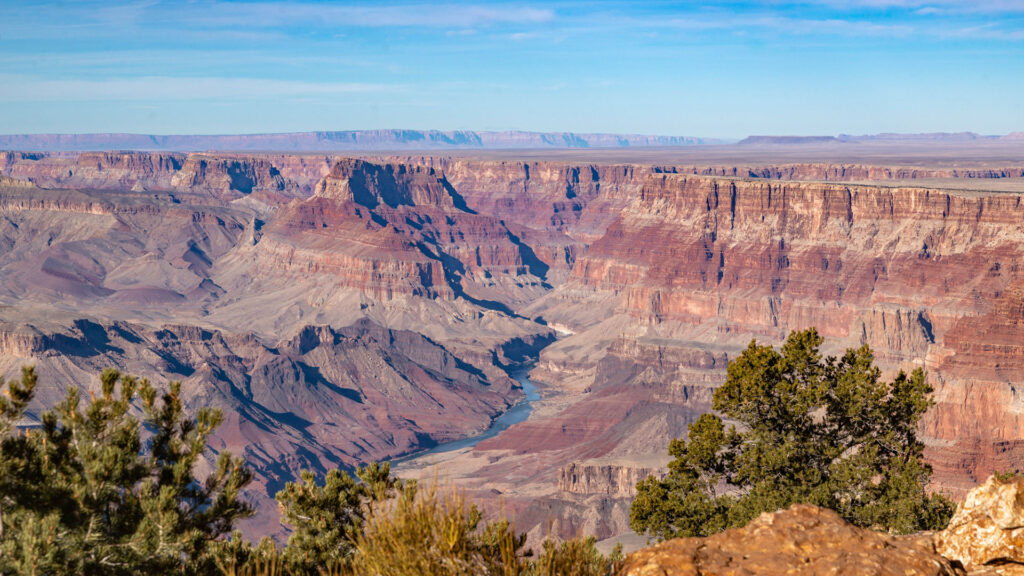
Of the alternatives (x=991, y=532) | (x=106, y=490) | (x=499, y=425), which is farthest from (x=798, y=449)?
(x=499, y=425)

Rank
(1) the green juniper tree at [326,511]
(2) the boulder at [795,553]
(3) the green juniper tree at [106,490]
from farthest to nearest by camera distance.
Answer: (1) the green juniper tree at [326,511] → (3) the green juniper tree at [106,490] → (2) the boulder at [795,553]

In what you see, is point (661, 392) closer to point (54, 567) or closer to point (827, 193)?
point (827, 193)

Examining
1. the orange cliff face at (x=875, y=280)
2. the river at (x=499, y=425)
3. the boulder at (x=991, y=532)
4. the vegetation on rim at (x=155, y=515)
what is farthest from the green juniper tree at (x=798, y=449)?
the river at (x=499, y=425)

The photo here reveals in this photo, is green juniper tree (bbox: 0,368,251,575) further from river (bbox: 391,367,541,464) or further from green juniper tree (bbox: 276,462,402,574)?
river (bbox: 391,367,541,464)

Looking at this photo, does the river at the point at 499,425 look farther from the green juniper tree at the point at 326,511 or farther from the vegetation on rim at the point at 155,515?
the vegetation on rim at the point at 155,515

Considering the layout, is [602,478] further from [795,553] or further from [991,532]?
[795,553]

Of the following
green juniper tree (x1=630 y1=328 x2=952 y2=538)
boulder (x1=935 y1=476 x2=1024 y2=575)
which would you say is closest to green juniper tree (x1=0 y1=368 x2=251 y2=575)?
boulder (x1=935 y1=476 x2=1024 y2=575)
